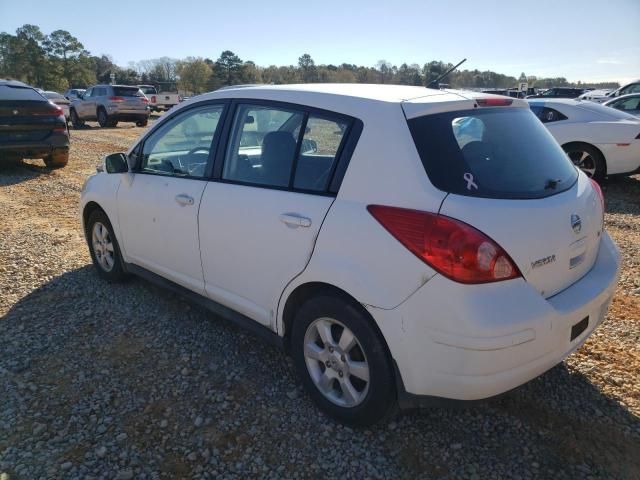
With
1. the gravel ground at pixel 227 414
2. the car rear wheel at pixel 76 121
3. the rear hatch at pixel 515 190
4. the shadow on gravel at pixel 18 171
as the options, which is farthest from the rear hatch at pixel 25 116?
the car rear wheel at pixel 76 121

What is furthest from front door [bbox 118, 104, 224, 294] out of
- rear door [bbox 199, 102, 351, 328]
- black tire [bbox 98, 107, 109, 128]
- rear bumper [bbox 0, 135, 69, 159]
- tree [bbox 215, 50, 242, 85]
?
tree [bbox 215, 50, 242, 85]

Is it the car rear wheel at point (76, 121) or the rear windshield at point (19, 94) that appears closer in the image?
the rear windshield at point (19, 94)

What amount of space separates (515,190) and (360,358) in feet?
3.67

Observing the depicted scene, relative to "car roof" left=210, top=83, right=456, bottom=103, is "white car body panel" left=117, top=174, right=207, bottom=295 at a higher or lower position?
lower

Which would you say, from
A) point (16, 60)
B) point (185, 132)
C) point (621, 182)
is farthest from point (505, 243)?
point (16, 60)

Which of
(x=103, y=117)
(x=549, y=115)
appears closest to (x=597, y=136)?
(x=549, y=115)

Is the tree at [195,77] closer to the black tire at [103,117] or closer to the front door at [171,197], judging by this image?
the black tire at [103,117]

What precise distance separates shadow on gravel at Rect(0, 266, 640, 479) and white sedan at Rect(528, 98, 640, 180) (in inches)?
249

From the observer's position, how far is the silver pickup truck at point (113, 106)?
817 inches

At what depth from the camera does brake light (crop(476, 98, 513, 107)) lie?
8.57ft

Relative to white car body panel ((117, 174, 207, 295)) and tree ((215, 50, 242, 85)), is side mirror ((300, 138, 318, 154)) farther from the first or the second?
tree ((215, 50, 242, 85))

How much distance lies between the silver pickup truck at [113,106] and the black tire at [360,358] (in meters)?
20.9

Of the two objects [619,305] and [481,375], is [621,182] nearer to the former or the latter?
[619,305]

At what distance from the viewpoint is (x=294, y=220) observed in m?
2.52
